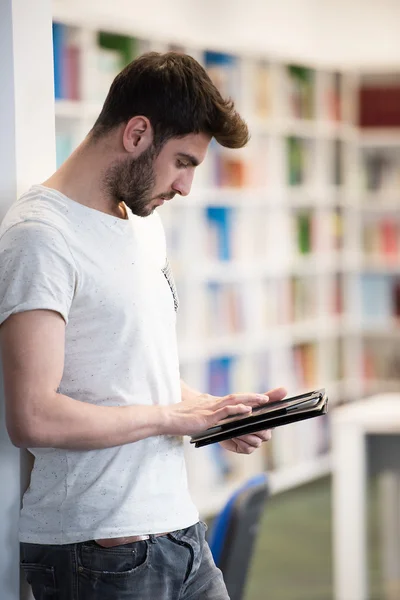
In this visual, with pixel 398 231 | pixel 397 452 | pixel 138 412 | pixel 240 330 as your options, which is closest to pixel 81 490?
pixel 138 412

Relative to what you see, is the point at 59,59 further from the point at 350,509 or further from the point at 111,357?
the point at 111,357

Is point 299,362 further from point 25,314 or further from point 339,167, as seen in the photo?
point 25,314

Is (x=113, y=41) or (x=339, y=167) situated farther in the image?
(x=339, y=167)

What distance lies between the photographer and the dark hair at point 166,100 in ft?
5.34

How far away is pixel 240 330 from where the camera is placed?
5742 millimetres

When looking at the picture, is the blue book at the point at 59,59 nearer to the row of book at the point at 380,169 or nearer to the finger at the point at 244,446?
the row of book at the point at 380,169

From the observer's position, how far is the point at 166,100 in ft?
5.33

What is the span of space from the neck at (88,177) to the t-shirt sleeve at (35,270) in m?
0.12

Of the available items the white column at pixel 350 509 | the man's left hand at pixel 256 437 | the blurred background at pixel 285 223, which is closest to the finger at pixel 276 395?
the man's left hand at pixel 256 437

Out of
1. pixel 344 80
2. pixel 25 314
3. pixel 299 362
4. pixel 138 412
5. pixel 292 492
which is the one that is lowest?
pixel 292 492

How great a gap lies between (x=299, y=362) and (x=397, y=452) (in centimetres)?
263

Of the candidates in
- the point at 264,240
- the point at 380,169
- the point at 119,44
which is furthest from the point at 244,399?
the point at 380,169

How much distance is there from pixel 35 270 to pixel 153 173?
11.9 inches

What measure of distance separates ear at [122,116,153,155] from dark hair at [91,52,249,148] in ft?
0.04
